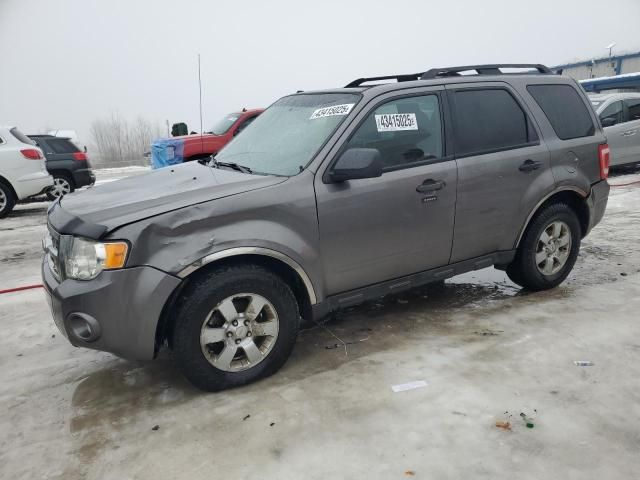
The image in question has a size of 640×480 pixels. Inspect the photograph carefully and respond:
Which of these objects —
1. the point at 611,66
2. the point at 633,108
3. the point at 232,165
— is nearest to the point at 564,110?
the point at 232,165

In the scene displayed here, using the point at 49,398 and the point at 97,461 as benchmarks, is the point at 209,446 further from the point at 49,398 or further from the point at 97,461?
the point at 49,398

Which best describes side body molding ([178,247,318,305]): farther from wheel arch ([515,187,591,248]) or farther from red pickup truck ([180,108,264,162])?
red pickup truck ([180,108,264,162])

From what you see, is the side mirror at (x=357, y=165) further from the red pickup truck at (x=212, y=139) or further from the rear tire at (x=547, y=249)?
the red pickup truck at (x=212, y=139)

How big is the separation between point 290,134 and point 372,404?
1.94m

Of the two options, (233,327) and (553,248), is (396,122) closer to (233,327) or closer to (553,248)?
(233,327)

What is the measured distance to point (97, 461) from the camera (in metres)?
2.65

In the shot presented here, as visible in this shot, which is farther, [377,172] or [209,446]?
[377,172]

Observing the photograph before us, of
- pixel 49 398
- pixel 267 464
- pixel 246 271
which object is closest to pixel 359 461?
pixel 267 464

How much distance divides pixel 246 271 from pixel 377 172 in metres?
1.03

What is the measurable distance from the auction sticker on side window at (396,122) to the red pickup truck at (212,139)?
23.2ft

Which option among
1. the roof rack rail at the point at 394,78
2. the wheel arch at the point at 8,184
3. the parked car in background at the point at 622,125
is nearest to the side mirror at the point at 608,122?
the parked car in background at the point at 622,125

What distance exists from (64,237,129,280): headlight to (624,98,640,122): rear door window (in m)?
11.9

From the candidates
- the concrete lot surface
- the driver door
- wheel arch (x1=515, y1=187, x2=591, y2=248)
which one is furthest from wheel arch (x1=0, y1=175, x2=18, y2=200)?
wheel arch (x1=515, y1=187, x2=591, y2=248)

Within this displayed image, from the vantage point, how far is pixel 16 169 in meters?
9.88
